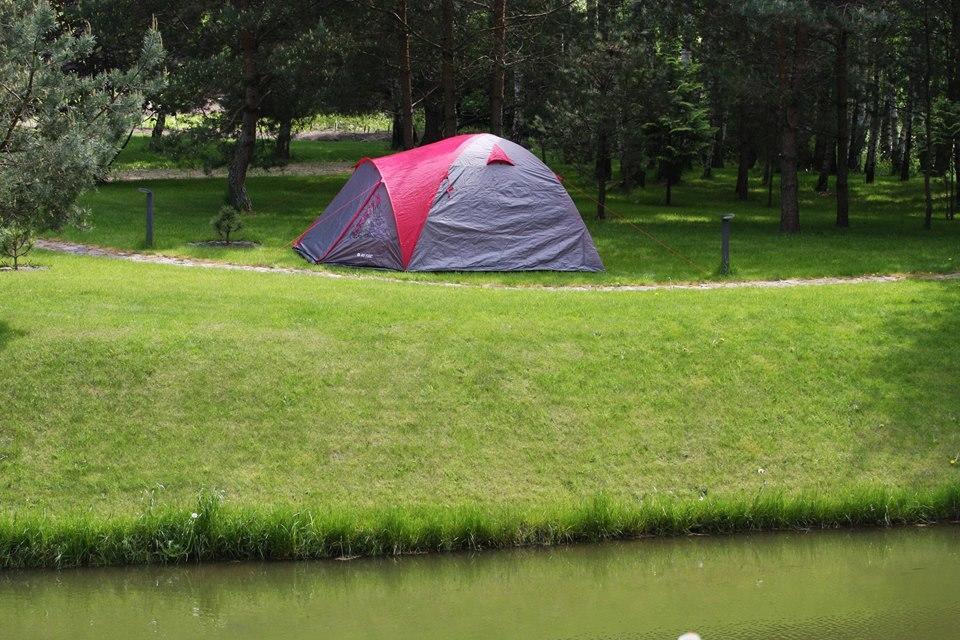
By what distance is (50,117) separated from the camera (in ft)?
44.5

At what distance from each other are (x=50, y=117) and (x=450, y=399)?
18.5ft

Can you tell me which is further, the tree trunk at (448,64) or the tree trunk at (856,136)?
the tree trunk at (856,136)

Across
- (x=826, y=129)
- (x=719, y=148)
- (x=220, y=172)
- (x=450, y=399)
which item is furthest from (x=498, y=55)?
(x=719, y=148)

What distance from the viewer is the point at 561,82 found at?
3241 centimetres

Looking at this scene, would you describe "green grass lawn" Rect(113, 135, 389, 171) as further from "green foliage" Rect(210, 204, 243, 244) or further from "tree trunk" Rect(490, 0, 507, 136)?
"green foliage" Rect(210, 204, 243, 244)

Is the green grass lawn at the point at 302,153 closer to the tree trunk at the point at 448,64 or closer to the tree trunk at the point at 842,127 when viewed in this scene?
the tree trunk at the point at 448,64

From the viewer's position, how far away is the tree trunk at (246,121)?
27.8 metres

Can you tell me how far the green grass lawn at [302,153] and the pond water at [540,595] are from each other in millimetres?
28981

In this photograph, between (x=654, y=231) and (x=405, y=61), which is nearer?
(x=654, y=231)

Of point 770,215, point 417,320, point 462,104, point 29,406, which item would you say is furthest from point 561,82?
point 29,406

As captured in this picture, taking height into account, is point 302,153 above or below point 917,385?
above

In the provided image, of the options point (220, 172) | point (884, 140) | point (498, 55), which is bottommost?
point (220, 172)

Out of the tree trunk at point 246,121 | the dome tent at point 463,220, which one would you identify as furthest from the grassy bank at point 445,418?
the tree trunk at point 246,121

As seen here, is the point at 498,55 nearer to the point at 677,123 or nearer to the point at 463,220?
the point at 677,123
